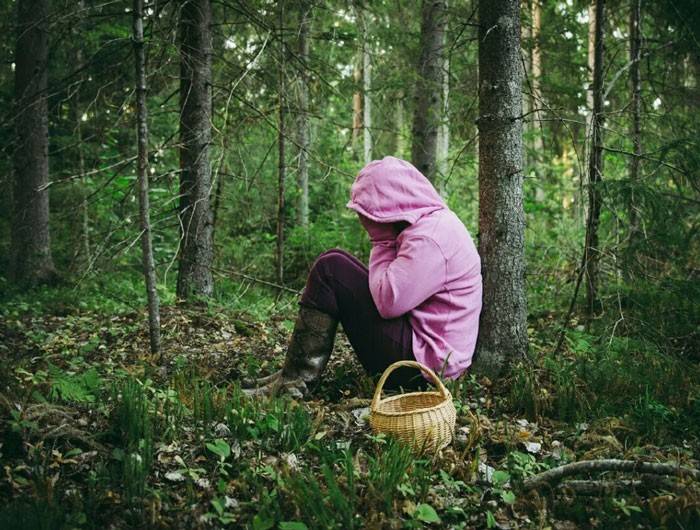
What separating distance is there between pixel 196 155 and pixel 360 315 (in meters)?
3.65

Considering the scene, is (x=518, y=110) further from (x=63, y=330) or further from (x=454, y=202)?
(x=454, y=202)

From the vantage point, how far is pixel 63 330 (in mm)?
6137

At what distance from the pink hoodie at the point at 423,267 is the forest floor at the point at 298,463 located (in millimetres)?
326

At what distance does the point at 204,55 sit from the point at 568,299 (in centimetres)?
502

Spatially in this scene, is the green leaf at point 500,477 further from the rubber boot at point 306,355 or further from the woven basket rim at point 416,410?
the rubber boot at point 306,355

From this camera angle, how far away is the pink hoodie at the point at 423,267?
12.3 feet

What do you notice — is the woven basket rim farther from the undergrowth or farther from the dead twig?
the dead twig

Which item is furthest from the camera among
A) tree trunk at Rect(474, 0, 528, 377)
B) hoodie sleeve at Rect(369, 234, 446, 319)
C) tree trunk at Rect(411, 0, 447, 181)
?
tree trunk at Rect(411, 0, 447, 181)

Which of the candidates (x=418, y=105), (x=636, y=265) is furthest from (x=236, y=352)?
(x=418, y=105)

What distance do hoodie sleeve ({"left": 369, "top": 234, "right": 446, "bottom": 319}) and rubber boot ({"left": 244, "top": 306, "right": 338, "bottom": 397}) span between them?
52cm

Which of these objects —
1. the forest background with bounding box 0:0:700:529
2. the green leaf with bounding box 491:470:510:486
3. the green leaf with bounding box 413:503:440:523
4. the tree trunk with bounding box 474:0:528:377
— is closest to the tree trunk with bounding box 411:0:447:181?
the forest background with bounding box 0:0:700:529

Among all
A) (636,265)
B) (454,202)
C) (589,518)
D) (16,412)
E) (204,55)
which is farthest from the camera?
(454,202)

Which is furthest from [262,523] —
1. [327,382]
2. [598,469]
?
[327,382]

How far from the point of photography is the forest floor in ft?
8.02
